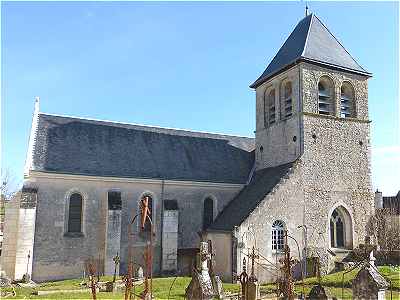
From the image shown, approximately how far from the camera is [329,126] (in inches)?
867

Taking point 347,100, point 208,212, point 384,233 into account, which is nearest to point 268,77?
point 347,100

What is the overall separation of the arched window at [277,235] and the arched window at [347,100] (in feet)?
25.7

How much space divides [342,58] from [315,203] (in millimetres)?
9019

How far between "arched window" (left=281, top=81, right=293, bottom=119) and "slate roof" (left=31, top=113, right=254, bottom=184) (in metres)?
4.42

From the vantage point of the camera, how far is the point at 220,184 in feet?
76.8

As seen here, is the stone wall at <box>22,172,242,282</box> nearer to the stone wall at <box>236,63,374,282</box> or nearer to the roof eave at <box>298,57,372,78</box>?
the stone wall at <box>236,63,374,282</box>

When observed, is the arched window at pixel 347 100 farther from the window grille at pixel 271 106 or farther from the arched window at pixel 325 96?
the window grille at pixel 271 106

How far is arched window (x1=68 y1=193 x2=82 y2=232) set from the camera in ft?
66.1

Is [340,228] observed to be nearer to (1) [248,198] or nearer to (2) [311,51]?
(1) [248,198]

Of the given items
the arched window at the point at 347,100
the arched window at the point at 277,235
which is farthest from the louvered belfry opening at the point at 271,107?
the arched window at the point at 277,235

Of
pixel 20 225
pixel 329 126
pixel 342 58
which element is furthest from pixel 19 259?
pixel 342 58

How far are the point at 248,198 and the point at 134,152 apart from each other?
6.97 m

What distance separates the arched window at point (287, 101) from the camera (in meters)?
22.8

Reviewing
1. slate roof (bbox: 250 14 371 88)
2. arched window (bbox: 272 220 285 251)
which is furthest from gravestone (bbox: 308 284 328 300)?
slate roof (bbox: 250 14 371 88)
